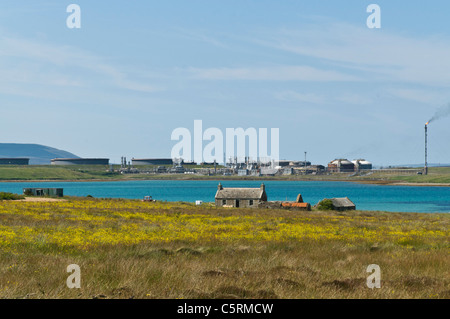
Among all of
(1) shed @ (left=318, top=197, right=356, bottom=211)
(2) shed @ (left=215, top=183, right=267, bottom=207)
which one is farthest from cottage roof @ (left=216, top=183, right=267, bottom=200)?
(1) shed @ (left=318, top=197, right=356, bottom=211)

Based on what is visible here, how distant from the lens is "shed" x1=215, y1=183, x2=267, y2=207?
78.0m

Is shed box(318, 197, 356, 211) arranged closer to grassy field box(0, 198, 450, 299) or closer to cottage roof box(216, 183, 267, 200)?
cottage roof box(216, 183, 267, 200)

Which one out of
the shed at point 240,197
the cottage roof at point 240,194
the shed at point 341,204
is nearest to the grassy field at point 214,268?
the shed at point 240,197

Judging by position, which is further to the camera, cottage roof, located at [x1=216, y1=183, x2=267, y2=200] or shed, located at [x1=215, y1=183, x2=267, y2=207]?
cottage roof, located at [x1=216, y1=183, x2=267, y2=200]

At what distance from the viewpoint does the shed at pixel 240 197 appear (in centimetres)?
7800

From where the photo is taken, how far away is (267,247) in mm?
20359

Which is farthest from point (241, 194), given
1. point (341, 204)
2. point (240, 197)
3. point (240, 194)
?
point (341, 204)

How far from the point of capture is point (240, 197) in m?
79.1

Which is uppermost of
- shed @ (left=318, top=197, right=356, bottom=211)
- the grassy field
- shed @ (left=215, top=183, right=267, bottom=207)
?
the grassy field

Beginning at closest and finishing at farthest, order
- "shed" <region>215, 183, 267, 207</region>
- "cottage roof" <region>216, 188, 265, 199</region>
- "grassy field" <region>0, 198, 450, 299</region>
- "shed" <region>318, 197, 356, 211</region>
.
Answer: "grassy field" <region>0, 198, 450, 299</region>
"shed" <region>318, 197, 356, 211</region>
"shed" <region>215, 183, 267, 207</region>
"cottage roof" <region>216, 188, 265, 199</region>

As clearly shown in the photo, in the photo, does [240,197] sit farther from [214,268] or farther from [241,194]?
[214,268]

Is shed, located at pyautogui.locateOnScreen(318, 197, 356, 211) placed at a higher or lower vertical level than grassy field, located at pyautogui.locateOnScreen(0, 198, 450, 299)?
lower

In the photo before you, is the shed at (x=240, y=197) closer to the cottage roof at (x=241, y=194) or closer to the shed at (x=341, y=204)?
the cottage roof at (x=241, y=194)
